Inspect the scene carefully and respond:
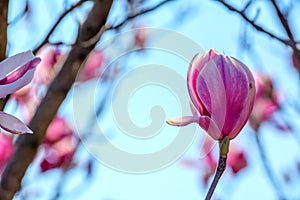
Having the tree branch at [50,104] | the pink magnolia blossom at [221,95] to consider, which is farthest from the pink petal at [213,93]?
the tree branch at [50,104]

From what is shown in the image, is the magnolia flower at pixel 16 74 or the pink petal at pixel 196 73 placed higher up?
the magnolia flower at pixel 16 74

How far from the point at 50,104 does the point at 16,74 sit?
47 centimetres

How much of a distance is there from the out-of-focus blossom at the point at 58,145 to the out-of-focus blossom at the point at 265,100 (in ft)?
1.86

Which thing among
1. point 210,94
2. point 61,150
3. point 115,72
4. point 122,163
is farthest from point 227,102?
point 61,150

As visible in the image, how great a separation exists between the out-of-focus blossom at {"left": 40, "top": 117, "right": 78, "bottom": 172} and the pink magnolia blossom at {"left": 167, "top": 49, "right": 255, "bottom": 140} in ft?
3.40

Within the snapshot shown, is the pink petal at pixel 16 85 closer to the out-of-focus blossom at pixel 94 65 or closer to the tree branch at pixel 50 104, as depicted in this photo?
the tree branch at pixel 50 104

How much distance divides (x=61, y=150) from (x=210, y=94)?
1.10 meters

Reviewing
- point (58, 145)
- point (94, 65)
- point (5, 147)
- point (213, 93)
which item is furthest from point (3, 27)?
point (94, 65)

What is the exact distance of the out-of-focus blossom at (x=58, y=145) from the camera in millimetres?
1737

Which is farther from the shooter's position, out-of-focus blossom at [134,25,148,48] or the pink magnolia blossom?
out-of-focus blossom at [134,25,148,48]

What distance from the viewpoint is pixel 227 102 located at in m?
0.72

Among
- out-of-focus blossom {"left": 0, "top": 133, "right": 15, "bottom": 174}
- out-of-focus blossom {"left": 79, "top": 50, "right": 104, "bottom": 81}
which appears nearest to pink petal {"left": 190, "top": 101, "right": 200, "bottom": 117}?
out-of-focus blossom {"left": 0, "top": 133, "right": 15, "bottom": 174}

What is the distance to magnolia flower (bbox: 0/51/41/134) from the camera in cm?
61

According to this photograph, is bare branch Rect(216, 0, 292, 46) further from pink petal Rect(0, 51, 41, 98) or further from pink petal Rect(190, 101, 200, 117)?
pink petal Rect(0, 51, 41, 98)
